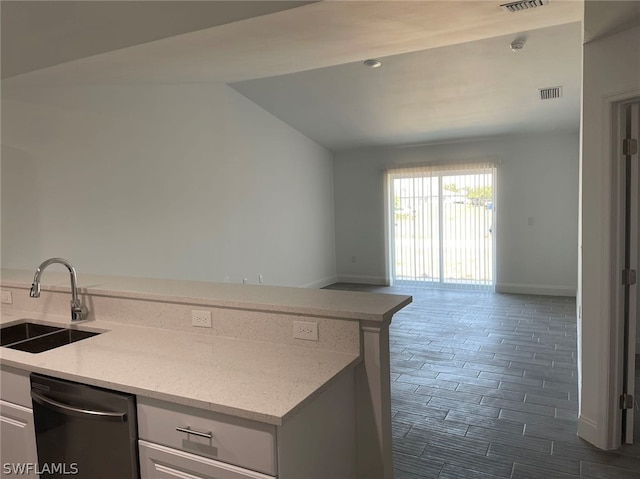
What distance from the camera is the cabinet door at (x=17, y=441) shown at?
1858 millimetres

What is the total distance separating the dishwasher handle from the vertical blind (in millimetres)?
6651

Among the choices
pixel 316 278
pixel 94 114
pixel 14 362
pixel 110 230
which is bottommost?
pixel 316 278

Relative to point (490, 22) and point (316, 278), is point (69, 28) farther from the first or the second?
point (316, 278)

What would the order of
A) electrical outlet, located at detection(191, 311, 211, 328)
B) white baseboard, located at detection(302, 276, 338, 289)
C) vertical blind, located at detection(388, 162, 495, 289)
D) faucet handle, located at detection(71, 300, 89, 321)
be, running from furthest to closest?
white baseboard, located at detection(302, 276, 338, 289), vertical blind, located at detection(388, 162, 495, 289), faucet handle, located at detection(71, 300, 89, 321), electrical outlet, located at detection(191, 311, 211, 328)

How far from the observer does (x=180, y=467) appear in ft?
4.85

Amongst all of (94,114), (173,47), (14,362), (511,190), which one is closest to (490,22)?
(173,47)

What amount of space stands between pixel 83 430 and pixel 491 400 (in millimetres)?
2774

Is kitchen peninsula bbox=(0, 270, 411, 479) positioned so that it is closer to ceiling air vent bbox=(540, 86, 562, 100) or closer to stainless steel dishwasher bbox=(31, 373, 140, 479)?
stainless steel dishwasher bbox=(31, 373, 140, 479)

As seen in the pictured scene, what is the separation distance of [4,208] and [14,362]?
2064mm

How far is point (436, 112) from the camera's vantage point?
Result: 6117 mm

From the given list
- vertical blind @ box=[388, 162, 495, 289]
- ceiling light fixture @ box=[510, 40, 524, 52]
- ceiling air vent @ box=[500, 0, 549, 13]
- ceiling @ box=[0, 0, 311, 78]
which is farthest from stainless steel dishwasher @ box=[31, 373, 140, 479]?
vertical blind @ box=[388, 162, 495, 289]

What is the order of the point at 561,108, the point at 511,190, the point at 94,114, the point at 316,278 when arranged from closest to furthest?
the point at 94,114 → the point at 561,108 → the point at 511,190 → the point at 316,278

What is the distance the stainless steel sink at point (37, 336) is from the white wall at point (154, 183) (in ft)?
4.01

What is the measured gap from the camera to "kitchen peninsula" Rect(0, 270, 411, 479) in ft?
4.58
